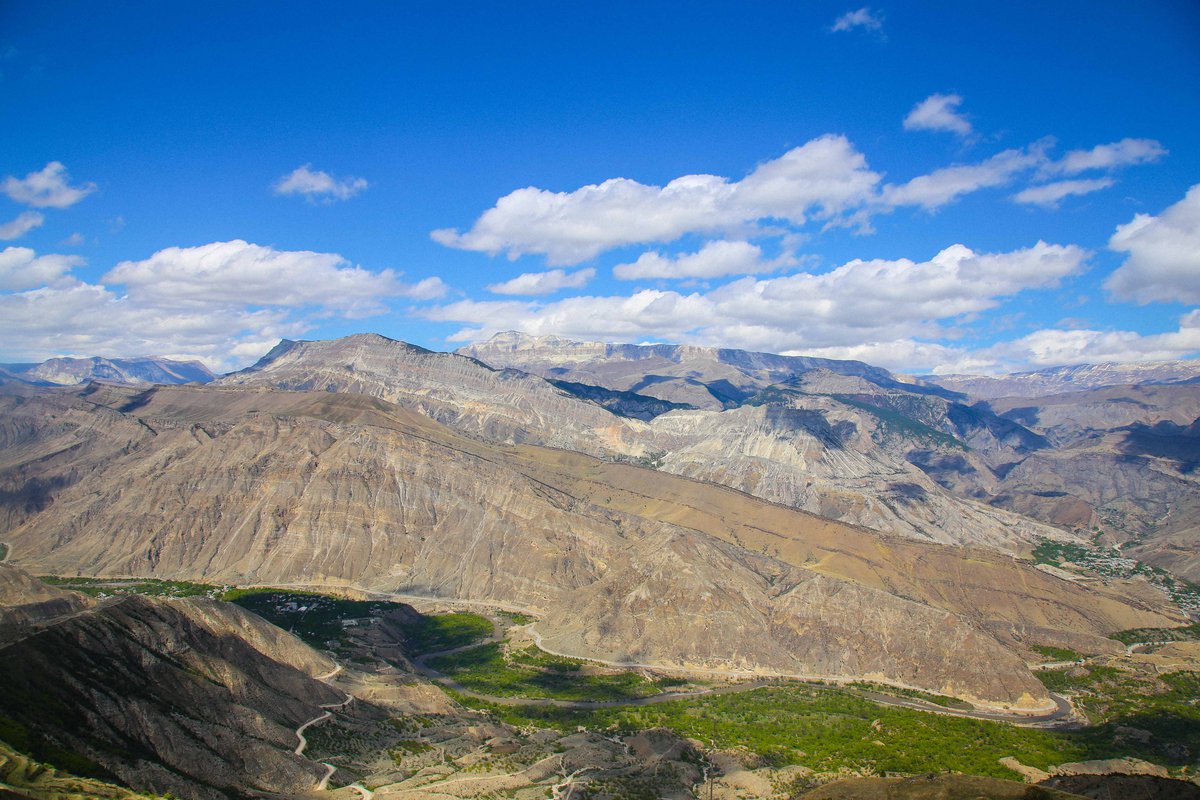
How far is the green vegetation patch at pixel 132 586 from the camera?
165 meters

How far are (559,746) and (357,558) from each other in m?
109

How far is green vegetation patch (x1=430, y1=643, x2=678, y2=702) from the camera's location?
120 meters

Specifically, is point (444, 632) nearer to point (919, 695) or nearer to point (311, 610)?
point (311, 610)

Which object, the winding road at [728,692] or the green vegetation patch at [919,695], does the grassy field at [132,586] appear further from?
the green vegetation patch at [919,695]

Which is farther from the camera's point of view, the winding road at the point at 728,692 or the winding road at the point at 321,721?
the winding road at the point at 728,692

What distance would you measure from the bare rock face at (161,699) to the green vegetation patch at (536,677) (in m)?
39.4

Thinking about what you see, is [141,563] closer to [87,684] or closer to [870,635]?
[87,684]

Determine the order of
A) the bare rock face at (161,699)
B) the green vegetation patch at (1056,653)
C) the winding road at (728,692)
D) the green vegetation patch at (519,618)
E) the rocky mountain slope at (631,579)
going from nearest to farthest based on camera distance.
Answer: the bare rock face at (161,699)
the winding road at (728,692)
the rocky mountain slope at (631,579)
the green vegetation patch at (1056,653)
the green vegetation patch at (519,618)

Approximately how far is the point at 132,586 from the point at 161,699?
119 metres

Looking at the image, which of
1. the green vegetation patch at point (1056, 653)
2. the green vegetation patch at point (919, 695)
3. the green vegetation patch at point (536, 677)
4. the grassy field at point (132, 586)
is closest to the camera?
the green vegetation patch at point (536, 677)

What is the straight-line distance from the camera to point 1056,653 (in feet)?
517

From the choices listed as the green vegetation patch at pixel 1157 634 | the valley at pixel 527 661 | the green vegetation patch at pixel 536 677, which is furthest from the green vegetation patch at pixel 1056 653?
the green vegetation patch at pixel 536 677

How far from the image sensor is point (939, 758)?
309ft

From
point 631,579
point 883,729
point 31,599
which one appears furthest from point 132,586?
point 883,729
